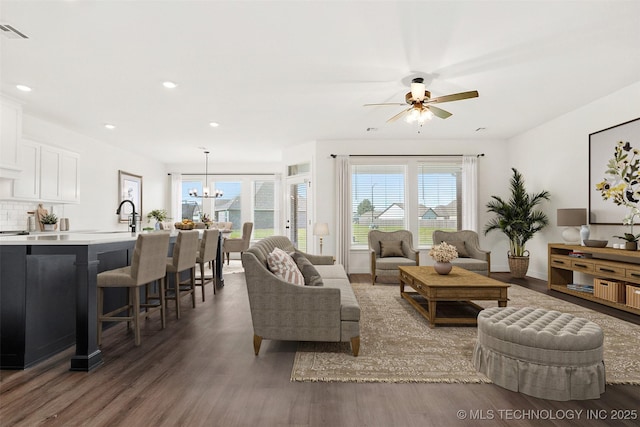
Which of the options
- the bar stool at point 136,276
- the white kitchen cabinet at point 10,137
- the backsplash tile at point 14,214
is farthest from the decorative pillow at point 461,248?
the backsplash tile at point 14,214

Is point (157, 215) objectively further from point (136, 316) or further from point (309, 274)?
point (309, 274)

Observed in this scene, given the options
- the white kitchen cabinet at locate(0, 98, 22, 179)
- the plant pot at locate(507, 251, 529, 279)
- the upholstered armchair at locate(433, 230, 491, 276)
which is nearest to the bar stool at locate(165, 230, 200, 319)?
the white kitchen cabinet at locate(0, 98, 22, 179)

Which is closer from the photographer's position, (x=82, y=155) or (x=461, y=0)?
(x=461, y=0)

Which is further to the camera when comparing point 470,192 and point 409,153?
point 409,153

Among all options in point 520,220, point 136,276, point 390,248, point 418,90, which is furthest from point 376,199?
point 136,276

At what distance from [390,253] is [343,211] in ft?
4.82

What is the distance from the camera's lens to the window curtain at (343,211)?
22.9 feet

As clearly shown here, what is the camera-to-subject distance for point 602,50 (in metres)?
3.40

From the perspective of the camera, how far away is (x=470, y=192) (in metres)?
7.02

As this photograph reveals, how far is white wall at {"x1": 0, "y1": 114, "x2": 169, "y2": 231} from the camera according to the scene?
539 centimetres

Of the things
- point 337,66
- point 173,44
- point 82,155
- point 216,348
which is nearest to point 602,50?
point 337,66

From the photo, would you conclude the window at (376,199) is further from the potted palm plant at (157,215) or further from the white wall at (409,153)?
the potted palm plant at (157,215)

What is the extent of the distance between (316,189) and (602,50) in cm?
485

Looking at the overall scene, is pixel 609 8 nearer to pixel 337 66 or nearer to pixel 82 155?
pixel 337 66
